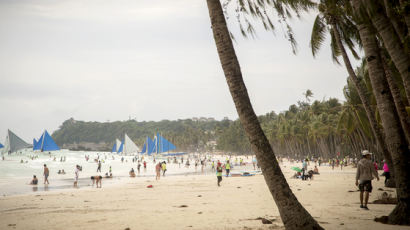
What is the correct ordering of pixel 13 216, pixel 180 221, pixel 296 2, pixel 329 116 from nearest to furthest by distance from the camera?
pixel 296 2 < pixel 180 221 < pixel 13 216 < pixel 329 116

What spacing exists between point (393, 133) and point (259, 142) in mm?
3123

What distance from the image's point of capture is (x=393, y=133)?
18.8 ft

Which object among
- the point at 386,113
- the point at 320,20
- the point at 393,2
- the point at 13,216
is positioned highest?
the point at 320,20

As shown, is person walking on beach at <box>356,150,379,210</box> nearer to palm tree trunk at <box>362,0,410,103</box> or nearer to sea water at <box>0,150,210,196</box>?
palm tree trunk at <box>362,0,410,103</box>

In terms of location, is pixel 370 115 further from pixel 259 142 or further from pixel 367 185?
pixel 259 142

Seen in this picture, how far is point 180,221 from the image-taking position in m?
7.12

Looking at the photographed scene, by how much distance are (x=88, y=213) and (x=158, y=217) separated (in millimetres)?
2845

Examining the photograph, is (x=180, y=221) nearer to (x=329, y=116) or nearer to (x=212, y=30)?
(x=212, y=30)

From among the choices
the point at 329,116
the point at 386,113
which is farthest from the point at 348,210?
the point at 329,116

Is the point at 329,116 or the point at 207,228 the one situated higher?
the point at 329,116

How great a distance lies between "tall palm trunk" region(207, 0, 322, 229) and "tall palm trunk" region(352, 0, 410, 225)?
222 centimetres

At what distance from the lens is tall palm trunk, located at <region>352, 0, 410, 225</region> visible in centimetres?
546

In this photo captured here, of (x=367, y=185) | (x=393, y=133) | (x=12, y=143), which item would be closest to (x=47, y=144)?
(x=12, y=143)

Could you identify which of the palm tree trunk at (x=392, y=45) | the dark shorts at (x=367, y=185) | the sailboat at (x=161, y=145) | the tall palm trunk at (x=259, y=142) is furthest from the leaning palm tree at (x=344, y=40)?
the sailboat at (x=161, y=145)
